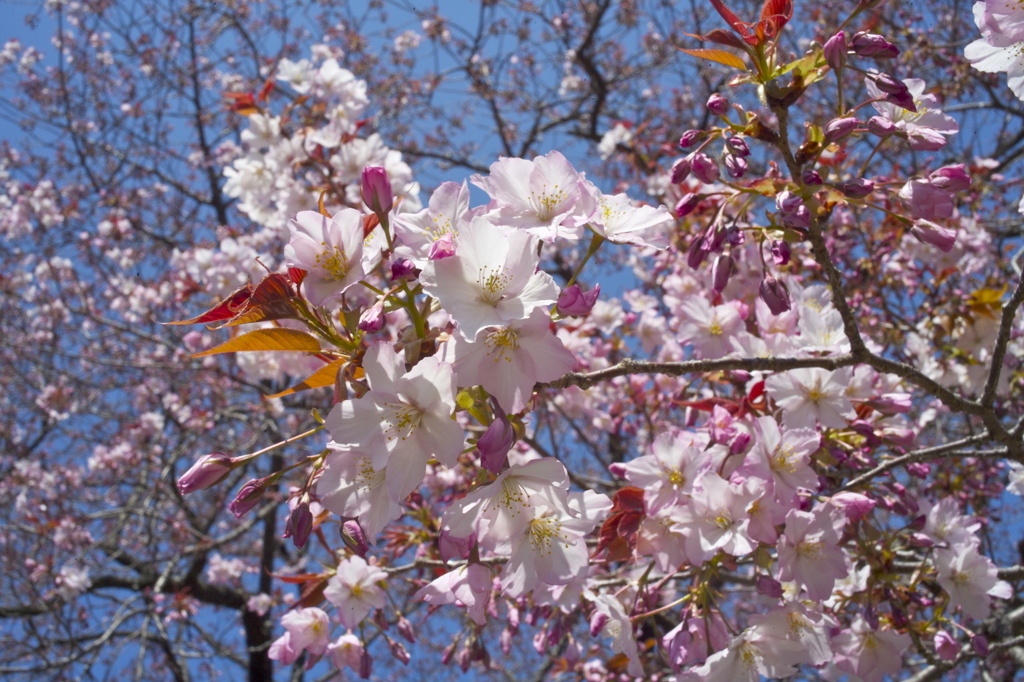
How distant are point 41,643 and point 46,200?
4.88 metres

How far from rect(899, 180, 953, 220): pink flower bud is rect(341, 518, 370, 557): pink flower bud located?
1.21m

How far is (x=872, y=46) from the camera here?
1.22 m

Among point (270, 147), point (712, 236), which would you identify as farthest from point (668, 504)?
point (270, 147)

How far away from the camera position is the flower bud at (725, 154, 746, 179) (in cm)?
125

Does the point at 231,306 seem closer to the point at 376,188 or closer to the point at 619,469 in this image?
the point at 376,188

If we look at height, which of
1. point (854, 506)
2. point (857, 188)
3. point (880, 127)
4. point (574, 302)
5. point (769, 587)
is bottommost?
point (769, 587)

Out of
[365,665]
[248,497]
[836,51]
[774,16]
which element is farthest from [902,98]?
[365,665]

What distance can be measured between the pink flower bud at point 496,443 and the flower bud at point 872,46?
100 cm

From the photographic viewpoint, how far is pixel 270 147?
3.04 m

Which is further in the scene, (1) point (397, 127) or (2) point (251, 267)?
(1) point (397, 127)

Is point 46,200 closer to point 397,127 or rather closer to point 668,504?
point 397,127

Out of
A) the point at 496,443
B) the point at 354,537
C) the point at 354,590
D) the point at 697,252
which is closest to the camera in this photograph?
the point at 496,443

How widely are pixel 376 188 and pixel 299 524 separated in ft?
1.98

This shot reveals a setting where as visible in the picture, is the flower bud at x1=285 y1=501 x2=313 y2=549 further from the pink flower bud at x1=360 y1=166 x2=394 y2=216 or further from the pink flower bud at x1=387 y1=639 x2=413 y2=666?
the pink flower bud at x1=387 y1=639 x2=413 y2=666
